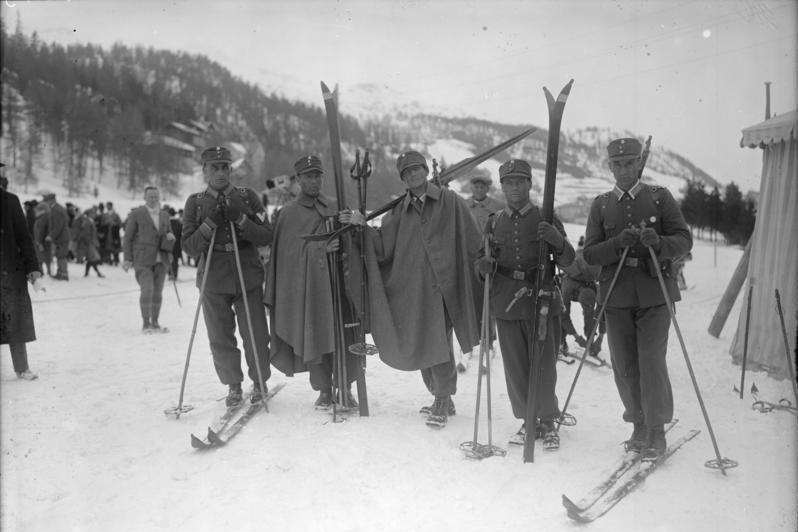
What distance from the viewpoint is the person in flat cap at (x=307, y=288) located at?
17.5 ft

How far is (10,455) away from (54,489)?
746 mm

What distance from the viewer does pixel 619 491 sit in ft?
12.1

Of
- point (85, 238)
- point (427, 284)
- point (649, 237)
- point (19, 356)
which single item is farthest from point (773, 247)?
point (85, 238)

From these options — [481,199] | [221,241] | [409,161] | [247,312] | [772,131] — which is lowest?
[247,312]

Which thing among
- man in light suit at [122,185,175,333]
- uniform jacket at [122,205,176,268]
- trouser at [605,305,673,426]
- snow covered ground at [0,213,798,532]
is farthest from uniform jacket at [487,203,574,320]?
uniform jacket at [122,205,176,268]

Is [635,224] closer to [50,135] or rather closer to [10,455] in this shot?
[10,455]

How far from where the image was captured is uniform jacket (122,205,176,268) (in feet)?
30.3

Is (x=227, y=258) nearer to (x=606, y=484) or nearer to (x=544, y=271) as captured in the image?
(x=544, y=271)

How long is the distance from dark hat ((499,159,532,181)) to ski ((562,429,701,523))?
2.28 m

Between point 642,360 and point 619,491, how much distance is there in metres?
1.03

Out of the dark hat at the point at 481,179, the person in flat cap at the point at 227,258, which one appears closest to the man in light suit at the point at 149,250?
the person in flat cap at the point at 227,258

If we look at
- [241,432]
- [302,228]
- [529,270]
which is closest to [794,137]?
[529,270]

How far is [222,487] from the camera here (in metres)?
3.91

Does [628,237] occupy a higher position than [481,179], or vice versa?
[481,179]
